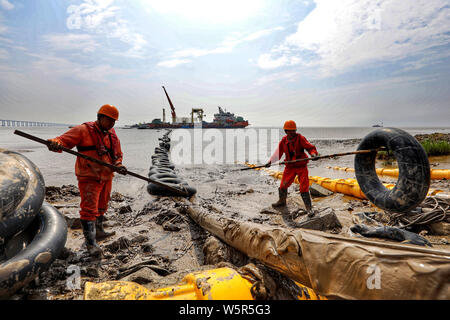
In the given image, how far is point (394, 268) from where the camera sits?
40.8 inches

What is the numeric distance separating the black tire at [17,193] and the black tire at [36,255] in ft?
0.68

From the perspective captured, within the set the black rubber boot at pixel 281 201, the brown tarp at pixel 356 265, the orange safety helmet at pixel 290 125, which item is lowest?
the black rubber boot at pixel 281 201

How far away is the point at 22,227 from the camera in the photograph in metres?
1.95

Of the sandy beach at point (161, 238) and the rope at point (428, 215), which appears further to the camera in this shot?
the rope at point (428, 215)

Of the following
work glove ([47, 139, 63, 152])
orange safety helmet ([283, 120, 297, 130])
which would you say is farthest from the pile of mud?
orange safety helmet ([283, 120, 297, 130])

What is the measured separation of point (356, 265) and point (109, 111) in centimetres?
321

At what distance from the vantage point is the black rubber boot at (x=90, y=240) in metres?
2.63

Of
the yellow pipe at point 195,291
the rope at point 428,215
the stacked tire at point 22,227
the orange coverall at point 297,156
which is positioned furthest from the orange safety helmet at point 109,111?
the rope at point 428,215

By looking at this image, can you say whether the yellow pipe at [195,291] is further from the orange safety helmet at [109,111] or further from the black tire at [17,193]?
the orange safety helmet at [109,111]

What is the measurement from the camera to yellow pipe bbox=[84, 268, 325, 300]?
4.40ft

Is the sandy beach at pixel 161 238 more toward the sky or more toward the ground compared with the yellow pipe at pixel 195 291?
more toward the ground

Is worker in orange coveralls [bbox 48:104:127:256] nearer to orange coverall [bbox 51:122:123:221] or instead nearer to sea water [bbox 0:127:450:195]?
orange coverall [bbox 51:122:123:221]
